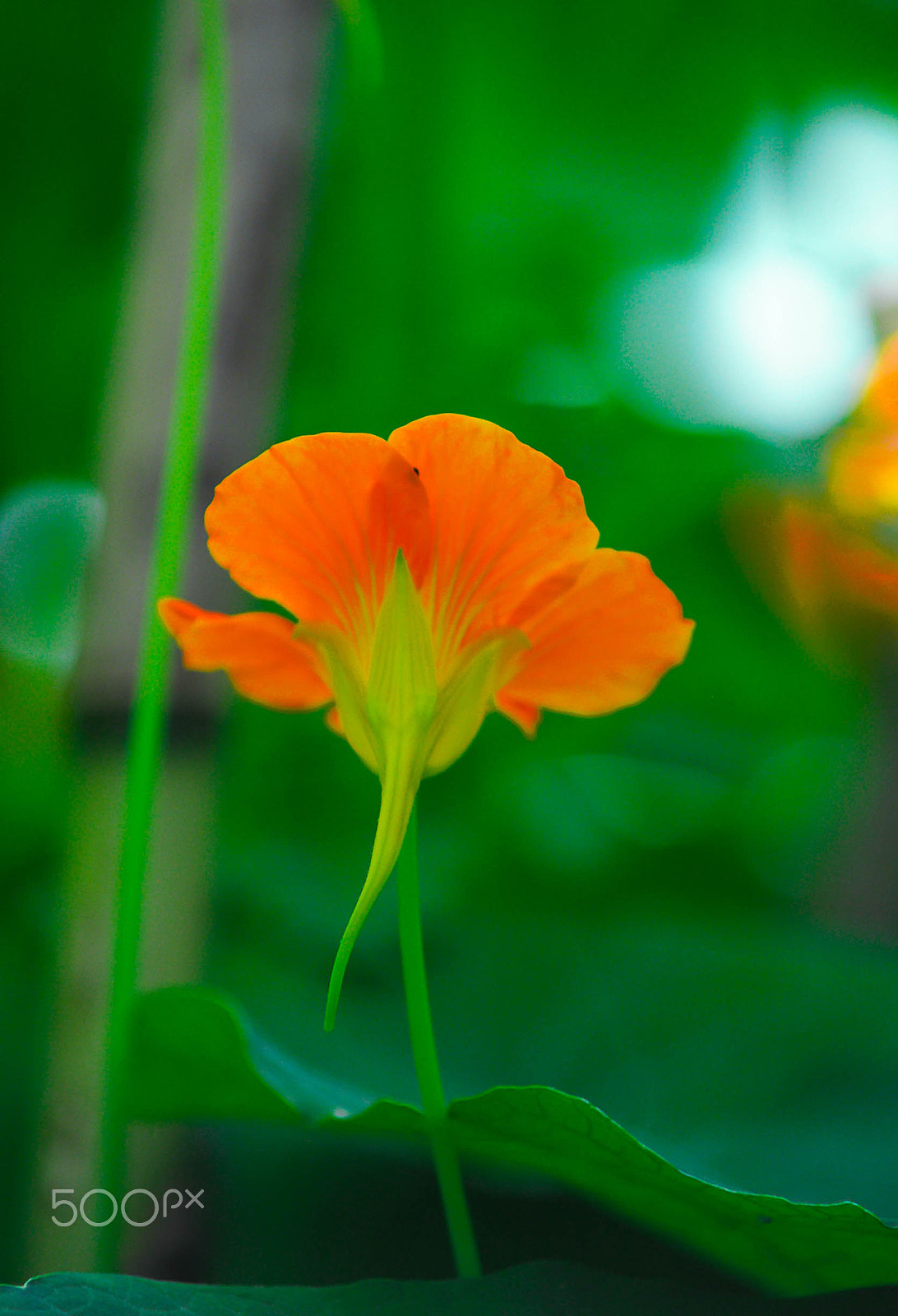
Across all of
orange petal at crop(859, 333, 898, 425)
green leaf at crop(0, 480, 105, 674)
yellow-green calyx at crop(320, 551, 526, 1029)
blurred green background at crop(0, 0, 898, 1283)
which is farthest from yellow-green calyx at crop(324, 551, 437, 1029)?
orange petal at crop(859, 333, 898, 425)

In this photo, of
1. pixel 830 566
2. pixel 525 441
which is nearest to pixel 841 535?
pixel 830 566

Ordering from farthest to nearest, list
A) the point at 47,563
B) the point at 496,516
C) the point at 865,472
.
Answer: the point at 865,472
the point at 47,563
the point at 496,516

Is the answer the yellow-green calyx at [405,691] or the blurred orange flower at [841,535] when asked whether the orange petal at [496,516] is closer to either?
the yellow-green calyx at [405,691]

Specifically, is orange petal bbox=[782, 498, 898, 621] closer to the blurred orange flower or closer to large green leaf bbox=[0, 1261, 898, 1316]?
the blurred orange flower

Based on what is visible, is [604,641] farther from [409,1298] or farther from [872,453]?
[872,453]

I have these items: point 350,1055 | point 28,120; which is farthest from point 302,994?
point 28,120

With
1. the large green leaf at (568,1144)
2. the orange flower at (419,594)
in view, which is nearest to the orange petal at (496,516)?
the orange flower at (419,594)
